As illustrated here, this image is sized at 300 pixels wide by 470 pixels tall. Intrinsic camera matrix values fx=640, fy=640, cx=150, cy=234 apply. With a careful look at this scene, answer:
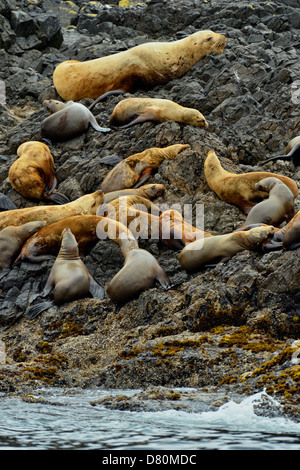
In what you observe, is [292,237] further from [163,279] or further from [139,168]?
[139,168]

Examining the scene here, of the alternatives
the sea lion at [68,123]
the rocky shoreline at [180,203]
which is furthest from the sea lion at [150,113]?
the sea lion at [68,123]

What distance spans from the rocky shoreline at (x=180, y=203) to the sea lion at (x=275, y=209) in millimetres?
619

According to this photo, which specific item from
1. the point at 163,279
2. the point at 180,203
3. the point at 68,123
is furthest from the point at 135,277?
the point at 68,123

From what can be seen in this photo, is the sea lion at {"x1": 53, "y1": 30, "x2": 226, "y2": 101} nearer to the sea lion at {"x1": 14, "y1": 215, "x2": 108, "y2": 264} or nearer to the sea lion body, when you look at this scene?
the sea lion at {"x1": 14, "y1": 215, "x2": 108, "y2": 264}

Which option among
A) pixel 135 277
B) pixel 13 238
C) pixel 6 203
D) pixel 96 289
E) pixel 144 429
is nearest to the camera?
pixel 144 429

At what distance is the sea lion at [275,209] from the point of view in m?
8.53

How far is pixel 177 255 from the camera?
27.8 ft

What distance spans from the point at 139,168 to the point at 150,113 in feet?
5.33

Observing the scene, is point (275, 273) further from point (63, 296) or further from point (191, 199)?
point (191, 199)

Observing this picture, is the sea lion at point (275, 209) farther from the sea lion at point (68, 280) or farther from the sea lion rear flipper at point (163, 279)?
the sea lion at point (68, 280)

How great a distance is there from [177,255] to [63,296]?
1621mm

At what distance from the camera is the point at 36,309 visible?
25.9ft

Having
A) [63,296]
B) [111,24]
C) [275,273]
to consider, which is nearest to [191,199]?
[63,296]
